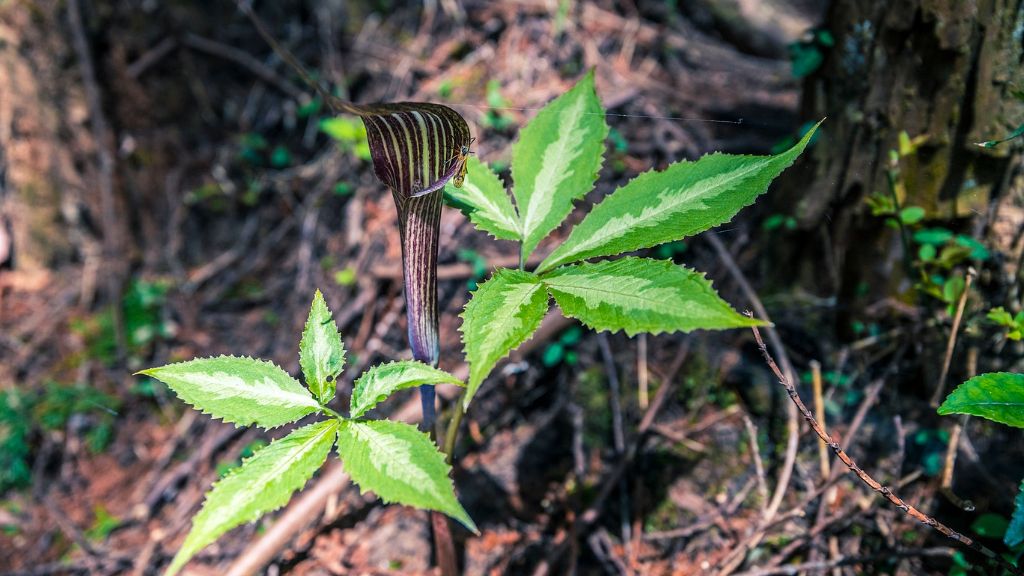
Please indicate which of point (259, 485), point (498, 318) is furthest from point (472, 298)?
point (259, 485)

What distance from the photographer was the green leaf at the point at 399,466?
866mm

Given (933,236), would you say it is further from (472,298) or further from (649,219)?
(472,298)

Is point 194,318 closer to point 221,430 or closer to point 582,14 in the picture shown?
point 221,430

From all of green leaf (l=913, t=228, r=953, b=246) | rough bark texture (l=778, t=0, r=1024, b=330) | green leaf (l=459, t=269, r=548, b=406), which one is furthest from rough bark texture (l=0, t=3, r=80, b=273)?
green leaf (l=913, t=228, r=953, b=246)

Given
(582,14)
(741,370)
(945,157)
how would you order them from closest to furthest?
(945,157) → (741,370) → (582,14)

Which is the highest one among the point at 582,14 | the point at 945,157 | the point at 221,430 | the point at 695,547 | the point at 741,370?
the point at 582,14

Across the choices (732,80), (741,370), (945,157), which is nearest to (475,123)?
(732,80)

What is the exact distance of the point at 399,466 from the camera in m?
0.92

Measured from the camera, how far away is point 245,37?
12.0 feet

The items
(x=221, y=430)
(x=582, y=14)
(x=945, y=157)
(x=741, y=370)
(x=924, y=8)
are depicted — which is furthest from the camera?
(x=582, y=14)

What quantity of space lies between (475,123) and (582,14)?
108 cm

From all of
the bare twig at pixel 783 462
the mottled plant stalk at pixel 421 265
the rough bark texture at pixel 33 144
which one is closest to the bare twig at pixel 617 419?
the bare twig at pixel 783 462

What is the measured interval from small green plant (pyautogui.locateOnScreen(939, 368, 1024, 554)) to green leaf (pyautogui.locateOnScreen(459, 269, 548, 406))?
0.72 metres

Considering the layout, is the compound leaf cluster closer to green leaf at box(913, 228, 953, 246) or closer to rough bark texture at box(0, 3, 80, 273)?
green leaf at box(913, 228, 953, 246)
